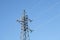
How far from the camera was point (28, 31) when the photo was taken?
180ft

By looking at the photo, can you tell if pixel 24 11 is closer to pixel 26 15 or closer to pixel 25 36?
pixel 26 15

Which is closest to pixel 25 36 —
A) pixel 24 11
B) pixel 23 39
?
pixel 23 39

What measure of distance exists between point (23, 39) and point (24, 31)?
1.38 metres

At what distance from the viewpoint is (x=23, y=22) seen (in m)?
54.9

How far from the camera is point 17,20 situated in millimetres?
55000

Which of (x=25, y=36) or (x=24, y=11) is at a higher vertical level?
(x=24, y=11)

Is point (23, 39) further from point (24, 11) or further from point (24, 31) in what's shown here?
point (24, 11)

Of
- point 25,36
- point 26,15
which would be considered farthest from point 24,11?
point 25,36

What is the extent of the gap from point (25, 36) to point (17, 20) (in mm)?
3065

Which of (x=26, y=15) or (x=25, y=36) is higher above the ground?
(x=26, y=15)

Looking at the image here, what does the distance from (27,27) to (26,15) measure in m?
2.07

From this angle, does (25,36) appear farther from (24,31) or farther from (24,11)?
(24,11)

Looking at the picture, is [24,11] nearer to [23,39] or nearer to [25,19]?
[25,19]

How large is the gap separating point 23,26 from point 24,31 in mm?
853
